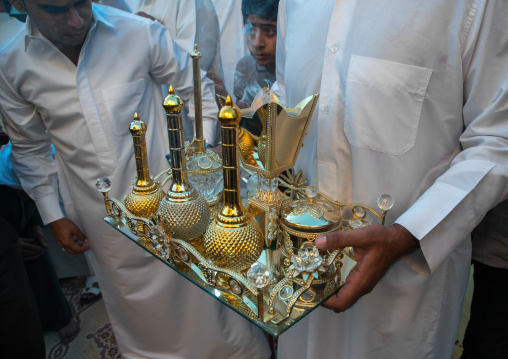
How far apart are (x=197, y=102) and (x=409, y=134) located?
483 millimetres

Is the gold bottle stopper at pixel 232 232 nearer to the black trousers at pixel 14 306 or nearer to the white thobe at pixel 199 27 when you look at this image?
Result: the black trousers at pixel 14 306

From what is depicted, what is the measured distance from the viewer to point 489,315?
94 cm

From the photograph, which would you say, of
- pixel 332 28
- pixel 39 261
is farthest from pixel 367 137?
pixel 39 261

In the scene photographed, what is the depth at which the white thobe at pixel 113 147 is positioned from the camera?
1.13 m

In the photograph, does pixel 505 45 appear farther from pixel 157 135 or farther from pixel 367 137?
pixel 157 135

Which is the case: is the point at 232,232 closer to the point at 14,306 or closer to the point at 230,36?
the point at 14,306

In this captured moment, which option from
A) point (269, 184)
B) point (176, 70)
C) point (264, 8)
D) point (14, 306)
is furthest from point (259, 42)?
point (14, 306)

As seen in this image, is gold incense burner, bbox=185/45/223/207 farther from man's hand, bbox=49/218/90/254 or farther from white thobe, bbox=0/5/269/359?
man's hand, bbox=49/218/90/254

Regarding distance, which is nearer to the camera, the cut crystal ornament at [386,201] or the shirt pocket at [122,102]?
the cut crystal ornament at [386,201]

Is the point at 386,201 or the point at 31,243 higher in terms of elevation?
the point at 386,201

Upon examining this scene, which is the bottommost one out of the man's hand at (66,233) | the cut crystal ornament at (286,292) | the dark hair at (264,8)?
the man's hand at (66,233)

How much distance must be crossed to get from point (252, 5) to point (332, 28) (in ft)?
2.53

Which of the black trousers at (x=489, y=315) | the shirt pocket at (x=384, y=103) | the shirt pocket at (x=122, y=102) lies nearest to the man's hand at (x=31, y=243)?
the shirt pocket at (x=122, y=102)

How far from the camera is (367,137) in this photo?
75cm
